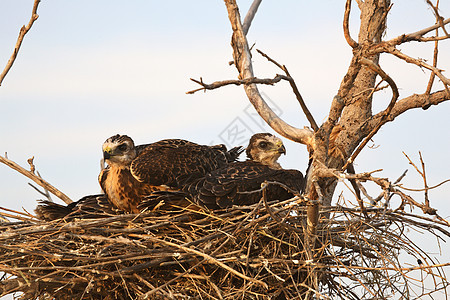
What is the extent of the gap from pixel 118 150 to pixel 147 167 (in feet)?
1.58

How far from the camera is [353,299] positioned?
5.98m

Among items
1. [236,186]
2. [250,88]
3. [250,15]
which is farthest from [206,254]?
[250,15]

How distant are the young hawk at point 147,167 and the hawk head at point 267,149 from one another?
0.43 meters

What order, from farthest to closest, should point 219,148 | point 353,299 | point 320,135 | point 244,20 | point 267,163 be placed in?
point 244,20 → point 219,148 → point 267,163 → point 353,299 → point 320,135

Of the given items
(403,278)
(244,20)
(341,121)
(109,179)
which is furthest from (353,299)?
(244,20)

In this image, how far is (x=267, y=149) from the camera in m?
6.47

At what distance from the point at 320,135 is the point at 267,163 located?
1735 mm

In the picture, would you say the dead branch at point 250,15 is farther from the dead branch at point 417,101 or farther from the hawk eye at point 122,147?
the hawk eye at point 122,147

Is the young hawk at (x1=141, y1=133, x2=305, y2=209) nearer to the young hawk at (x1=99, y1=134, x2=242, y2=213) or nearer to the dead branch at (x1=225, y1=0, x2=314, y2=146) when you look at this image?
the young hawk at (x1=99, y1=134, x2=242, y2=213)

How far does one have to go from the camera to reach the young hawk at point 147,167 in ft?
20.3

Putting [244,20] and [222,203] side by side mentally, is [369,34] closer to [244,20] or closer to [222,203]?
[244,20]

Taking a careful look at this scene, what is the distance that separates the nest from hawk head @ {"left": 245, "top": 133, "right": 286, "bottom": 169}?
81cm

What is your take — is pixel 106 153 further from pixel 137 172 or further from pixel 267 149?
pixel 267 149

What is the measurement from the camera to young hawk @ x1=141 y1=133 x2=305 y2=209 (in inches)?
230
